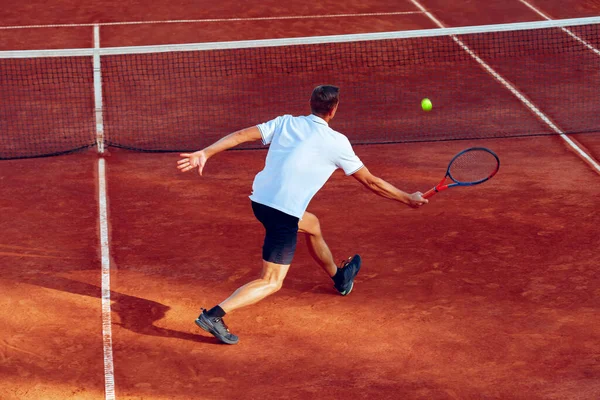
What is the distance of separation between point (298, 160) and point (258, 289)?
116 cm

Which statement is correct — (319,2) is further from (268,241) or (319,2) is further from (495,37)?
(268,241)

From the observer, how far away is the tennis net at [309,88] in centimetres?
1347

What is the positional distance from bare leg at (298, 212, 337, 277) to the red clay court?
381mm

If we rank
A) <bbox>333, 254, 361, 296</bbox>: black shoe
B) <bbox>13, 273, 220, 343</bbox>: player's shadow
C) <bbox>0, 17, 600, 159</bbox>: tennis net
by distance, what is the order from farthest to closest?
<bbox>0, 17, 600, 159</bbox>: tennis net, <bbox>333, 254, 361, 296</bbox>: black shoe, <bbox>13, 273, 220, 343</bbox>: player's shadow

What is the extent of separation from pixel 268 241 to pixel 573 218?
4.27 meters

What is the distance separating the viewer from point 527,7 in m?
21.3

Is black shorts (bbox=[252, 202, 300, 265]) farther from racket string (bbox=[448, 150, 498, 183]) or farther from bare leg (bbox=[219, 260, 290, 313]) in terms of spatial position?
racket string (bbox=[448, 150, 498, 183])

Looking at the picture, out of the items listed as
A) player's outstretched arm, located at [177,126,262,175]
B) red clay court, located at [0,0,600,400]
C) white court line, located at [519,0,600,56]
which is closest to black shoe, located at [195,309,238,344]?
red clay court, located at [0,0,600,400]

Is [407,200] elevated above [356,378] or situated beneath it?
elevated above

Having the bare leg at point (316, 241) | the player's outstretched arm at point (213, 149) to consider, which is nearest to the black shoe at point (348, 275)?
the bare leg at point (316, 241)

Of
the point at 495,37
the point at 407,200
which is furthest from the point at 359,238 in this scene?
the point at 495,37

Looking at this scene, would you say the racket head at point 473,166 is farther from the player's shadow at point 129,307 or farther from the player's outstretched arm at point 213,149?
the player's shadow at point 129,307

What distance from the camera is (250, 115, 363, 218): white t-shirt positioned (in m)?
7.37

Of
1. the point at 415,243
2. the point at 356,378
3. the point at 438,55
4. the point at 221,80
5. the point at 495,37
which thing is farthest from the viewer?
the point at 495,37
